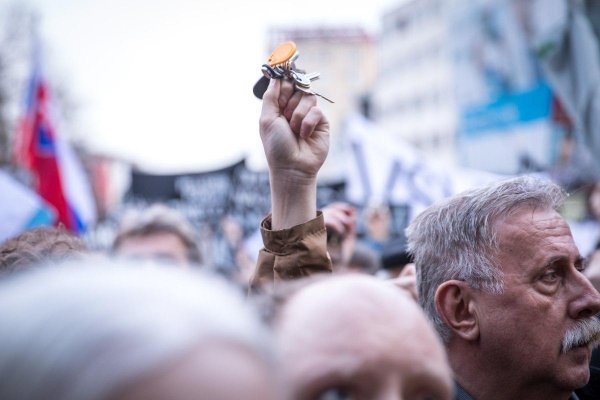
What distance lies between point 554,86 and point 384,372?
8.43 metres

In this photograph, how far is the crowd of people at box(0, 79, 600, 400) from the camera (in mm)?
671

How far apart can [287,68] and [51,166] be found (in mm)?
6131

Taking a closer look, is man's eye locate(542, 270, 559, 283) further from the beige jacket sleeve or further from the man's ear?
the beige jacket sleeve

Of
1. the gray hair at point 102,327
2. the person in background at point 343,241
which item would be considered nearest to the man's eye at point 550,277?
the person in background at point 343,241

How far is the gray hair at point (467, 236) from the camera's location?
224 centimetres

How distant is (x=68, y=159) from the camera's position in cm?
773

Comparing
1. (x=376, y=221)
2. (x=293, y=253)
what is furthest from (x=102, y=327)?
(x=376, y=221)

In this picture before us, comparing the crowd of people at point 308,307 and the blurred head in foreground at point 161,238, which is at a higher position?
the crowd of people at point 308,307

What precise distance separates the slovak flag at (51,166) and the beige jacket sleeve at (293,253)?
221 inches

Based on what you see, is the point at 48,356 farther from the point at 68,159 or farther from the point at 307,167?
the point at 68,159

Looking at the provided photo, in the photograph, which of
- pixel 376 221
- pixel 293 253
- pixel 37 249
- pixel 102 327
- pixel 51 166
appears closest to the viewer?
pixel 102 327

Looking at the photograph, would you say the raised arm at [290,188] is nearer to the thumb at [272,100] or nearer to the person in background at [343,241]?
the thumb at [272,100]

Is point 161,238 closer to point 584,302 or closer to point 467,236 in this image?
point 467,236

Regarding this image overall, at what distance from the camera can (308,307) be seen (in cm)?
118
